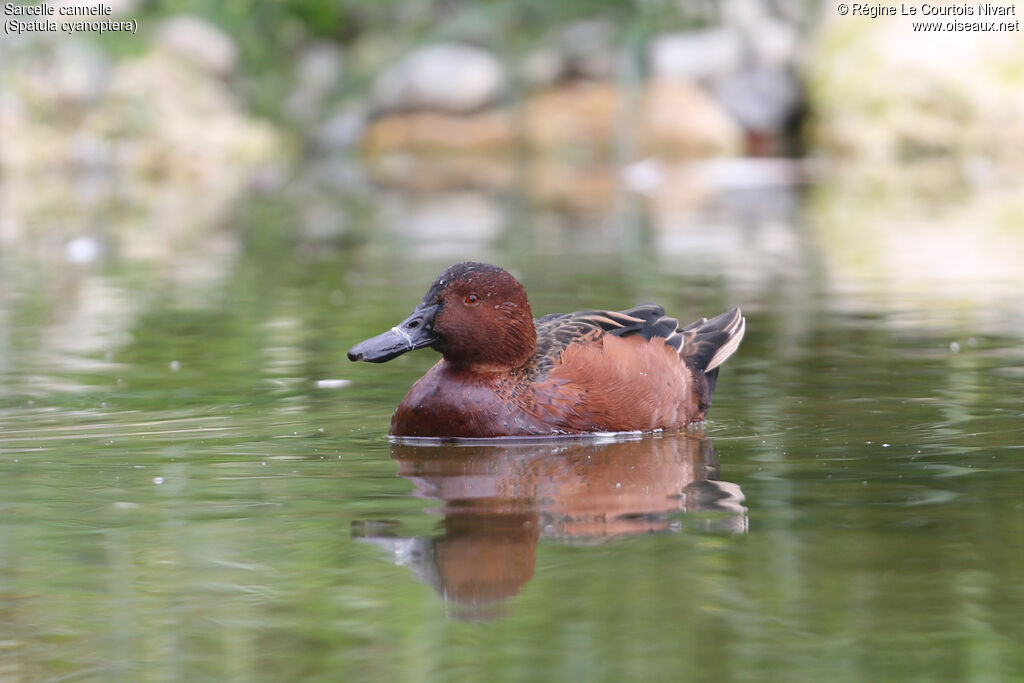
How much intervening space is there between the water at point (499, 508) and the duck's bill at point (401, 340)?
0.39 m

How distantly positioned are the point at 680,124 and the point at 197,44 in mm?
10128

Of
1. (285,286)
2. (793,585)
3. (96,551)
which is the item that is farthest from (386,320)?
(793,585)

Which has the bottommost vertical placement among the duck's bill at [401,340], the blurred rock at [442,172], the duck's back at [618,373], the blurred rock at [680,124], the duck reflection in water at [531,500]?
the duck reflection in water at [531,500]

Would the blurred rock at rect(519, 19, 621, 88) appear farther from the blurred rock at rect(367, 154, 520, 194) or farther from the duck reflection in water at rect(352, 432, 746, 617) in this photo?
the duck reflection in water at rect(352, 432, 746, 617)

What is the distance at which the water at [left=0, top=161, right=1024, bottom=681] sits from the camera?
423 cm

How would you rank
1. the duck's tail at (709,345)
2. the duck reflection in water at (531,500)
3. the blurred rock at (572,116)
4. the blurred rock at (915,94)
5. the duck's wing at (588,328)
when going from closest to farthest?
the duck reflection in water at (531,500) < the duck's wing at (588,328) < the duck's tail at (709,345) < the blurred rock at (915,94) < the blurred rock at (572,116)

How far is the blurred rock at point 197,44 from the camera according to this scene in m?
33.8

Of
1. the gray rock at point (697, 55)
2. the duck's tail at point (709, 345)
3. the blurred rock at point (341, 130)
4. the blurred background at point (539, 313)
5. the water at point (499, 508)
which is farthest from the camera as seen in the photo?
the blurred rock at point (341, 130)

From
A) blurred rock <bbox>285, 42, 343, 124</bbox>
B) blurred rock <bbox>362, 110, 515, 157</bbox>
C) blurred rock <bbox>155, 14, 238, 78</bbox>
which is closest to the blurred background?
blurred rock <bbox>362, 110, 515, 157</bbox>

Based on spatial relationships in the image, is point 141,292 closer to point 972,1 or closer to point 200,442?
point 200,442

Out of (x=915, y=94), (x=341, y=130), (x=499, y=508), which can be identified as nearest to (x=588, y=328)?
(x=499, y=508)

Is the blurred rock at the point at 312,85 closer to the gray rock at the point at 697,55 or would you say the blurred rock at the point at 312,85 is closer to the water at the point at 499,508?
the gray rock at the point at 697,55

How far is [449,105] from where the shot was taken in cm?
3331

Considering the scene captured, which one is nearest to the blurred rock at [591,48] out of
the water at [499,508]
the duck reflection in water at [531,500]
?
the water at [499,508]
